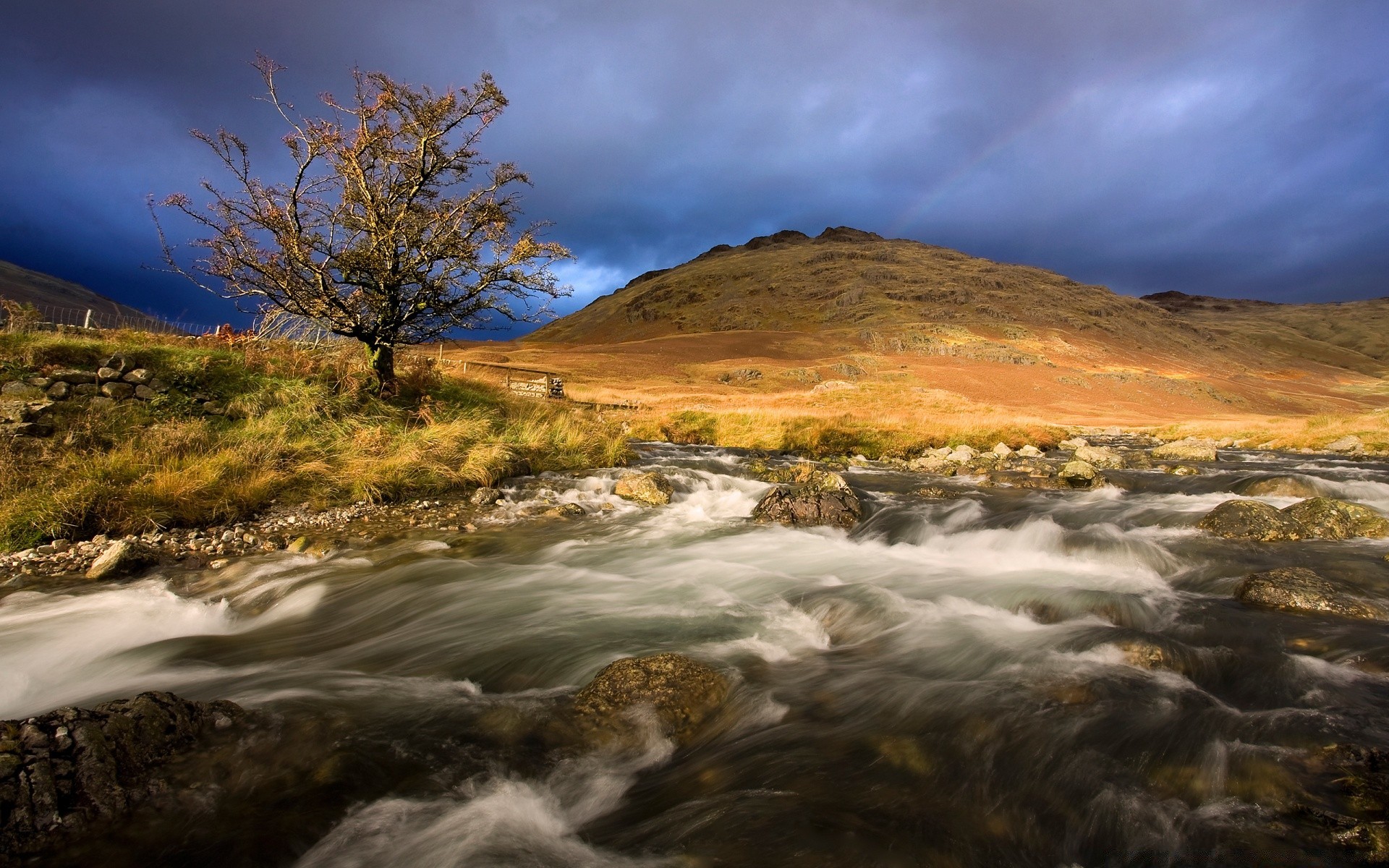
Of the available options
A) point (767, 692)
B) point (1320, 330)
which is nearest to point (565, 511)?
point (767, 692)

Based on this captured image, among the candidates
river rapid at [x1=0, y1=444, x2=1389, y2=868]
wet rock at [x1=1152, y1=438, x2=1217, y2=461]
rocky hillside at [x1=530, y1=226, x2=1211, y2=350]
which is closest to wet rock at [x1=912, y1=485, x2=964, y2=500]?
river rapid at [x1=0, y1=444, x2=1389, y2=868]

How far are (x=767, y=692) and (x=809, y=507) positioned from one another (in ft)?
18.5

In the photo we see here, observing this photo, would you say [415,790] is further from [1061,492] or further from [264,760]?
[1061,492]

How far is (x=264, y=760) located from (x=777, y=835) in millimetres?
2671

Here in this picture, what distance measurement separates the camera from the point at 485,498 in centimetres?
958

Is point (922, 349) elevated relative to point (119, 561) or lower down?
elevated

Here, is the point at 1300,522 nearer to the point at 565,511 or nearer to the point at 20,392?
the point at 565,511

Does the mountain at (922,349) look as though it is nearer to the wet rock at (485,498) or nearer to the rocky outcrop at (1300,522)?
the wet rock at (485,498)

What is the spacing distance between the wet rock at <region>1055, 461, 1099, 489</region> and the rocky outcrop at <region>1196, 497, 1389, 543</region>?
4542mm

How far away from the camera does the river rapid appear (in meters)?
2.77

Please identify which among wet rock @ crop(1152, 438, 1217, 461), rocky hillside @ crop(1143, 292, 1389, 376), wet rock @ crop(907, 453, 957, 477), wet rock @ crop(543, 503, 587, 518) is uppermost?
rocky hillside @ crop(1143, 292, 1389, 376)

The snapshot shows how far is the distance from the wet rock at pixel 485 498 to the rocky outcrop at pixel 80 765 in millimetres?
6427

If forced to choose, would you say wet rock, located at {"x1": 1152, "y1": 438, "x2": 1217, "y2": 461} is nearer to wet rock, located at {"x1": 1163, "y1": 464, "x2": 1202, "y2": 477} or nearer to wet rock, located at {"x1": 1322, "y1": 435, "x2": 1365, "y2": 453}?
wet rock, located at {"x1": 1163, "y1": 464, "x2": 1202, "y2": 477}

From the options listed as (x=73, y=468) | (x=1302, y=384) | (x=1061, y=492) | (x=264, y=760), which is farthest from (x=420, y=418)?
(x=1302, y=384)
